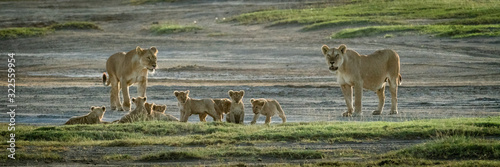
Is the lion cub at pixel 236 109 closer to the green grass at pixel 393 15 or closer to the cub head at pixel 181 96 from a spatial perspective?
the cub head at pixel 181 96

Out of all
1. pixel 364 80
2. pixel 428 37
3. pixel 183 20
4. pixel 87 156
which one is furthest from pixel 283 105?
pixel 183 20

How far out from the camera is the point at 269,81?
22953 mm

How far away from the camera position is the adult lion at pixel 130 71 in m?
18.0

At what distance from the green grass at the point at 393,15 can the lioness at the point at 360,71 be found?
15.6 metres

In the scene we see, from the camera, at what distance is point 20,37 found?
3694cm

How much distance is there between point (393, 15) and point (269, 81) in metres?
21.6

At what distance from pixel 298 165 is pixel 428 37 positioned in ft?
75.6

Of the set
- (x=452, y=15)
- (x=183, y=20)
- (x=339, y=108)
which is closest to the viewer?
(x=339, y=108)

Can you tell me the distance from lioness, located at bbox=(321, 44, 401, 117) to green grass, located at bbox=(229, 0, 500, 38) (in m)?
15.6

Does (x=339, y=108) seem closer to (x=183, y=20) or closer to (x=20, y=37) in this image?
(x=20, y=37)

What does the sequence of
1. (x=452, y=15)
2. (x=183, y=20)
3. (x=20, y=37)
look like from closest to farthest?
1. (x=20, y=37)
2. (x=452, y=15)
3. (x=183, y=20)

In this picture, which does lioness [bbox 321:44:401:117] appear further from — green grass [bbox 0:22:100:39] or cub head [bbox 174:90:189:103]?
green grass [bbox 0:22:100:39]

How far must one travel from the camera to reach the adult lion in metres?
18.0

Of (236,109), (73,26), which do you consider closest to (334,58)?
(236,109)
